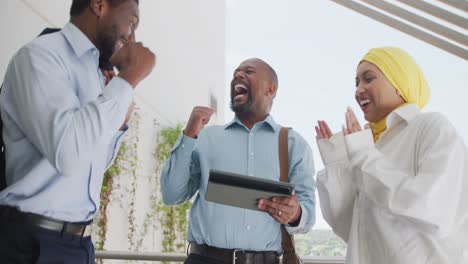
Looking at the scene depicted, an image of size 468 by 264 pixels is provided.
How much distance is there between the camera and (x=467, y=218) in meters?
1.41

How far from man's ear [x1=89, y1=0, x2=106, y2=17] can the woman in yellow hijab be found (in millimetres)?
906

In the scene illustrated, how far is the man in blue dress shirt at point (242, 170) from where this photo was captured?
1979mm

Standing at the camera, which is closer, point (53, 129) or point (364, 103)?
point (53, 129)

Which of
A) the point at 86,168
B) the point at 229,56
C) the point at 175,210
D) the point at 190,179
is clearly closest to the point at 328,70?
the point at 229,56

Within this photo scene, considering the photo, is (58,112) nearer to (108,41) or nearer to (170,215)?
(108,41)

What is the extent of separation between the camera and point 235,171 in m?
2.20

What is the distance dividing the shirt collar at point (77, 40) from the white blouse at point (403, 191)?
907 mm

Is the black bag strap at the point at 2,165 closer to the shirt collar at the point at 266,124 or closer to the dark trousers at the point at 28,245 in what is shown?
the dark trousers at the point at 28,245

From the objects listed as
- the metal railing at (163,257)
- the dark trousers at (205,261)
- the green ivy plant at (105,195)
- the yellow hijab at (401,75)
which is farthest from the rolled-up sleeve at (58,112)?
the green ivy plant at (105,195)

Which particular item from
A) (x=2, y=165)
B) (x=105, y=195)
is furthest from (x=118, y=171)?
(x=2, y=165)

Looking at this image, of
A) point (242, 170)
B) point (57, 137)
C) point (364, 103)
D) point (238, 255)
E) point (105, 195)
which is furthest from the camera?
point (105, 195)

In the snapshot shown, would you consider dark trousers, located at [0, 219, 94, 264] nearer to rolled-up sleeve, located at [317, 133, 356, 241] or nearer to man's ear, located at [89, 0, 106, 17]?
man's ear, located at [89, 0, 106, 17]

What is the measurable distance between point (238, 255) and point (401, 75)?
3.28ft

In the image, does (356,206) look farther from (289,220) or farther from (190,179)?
(190,179)
